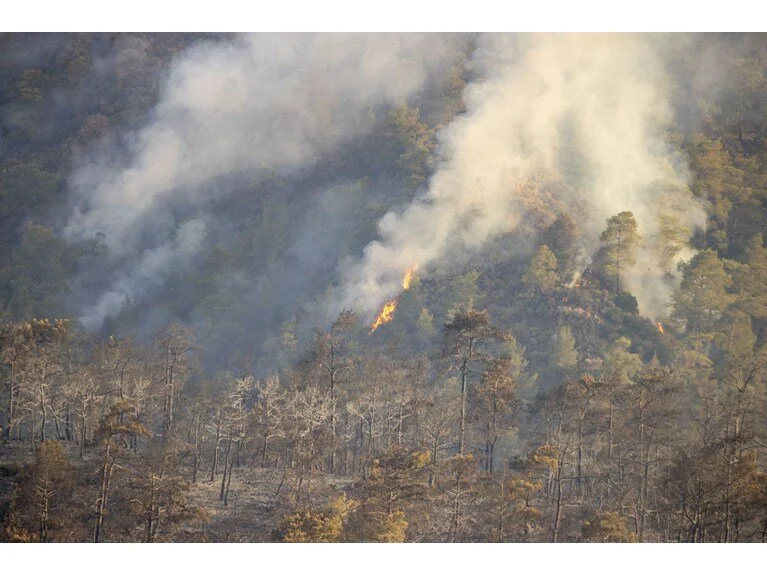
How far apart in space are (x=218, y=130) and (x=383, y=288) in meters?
23.1

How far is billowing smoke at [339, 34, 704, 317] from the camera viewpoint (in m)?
79.4

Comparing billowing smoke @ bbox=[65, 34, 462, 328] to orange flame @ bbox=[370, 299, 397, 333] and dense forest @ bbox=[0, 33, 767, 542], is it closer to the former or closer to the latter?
dense forest @ bbox=[0, 33, 767, 542]

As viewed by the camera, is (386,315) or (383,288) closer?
(386,315)

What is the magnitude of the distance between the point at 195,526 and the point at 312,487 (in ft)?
20.9

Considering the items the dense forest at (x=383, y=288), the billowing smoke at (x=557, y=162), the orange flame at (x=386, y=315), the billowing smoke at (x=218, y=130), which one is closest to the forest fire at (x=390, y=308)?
the orange flame at (x=386, y=315)

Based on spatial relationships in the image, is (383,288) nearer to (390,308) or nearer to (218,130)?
(390,308)

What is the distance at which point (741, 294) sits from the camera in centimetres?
7156

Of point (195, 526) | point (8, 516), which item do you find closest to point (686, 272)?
point (195, 526)

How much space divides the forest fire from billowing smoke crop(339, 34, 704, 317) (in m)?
0.59

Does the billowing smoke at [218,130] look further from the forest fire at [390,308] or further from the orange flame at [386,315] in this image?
the orange flame at [386,315]

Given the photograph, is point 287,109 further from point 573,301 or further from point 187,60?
point 573,301

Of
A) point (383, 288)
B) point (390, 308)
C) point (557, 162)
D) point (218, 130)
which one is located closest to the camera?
point (390, 308)

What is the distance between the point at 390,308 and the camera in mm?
78500

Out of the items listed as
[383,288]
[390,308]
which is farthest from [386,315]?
[383,288]
